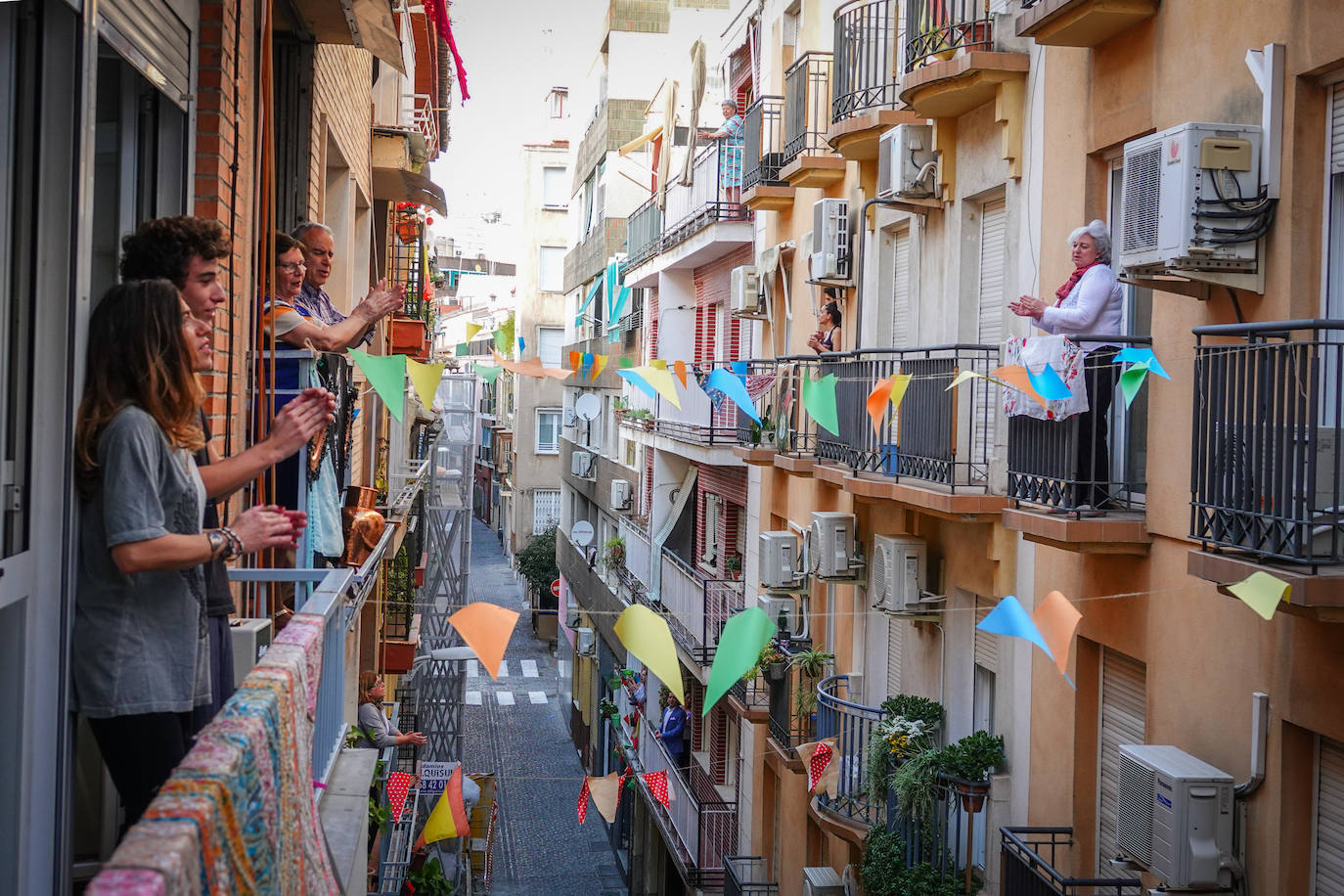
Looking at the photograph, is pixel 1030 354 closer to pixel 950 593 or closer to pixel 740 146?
pixel 950 593

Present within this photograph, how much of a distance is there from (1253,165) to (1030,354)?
177 cm

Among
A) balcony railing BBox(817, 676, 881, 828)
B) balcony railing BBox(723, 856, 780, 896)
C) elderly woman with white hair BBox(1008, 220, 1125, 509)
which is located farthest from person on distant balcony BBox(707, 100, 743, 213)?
elderly woman with white hair BBox(1008, 220, 1125, 509)

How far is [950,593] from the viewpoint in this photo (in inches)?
438

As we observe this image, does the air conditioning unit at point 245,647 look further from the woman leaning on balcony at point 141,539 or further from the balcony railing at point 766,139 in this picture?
the balcony railing at point 766,139

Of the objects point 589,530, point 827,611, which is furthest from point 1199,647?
point 589,530

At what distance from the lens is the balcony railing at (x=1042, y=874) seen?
7652 millimetres

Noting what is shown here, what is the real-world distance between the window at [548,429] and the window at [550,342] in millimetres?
2186

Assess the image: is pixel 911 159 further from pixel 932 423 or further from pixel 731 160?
pixel 731 160

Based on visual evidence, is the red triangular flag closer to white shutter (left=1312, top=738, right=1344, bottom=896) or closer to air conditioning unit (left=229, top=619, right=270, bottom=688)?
white shutter (left=1312, top=738, right=1344, bottom=896)

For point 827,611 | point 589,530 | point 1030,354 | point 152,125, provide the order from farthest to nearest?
point 589,530 < point 827,611 < point 1030,354 < point 152,125

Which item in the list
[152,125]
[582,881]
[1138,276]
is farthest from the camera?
[582,881]

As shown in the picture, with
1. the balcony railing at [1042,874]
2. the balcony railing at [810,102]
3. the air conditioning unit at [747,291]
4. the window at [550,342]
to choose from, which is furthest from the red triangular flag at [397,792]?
the window at [550,342]

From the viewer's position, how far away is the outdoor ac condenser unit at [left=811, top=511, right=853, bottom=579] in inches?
506

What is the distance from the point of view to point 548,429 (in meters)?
47.7
